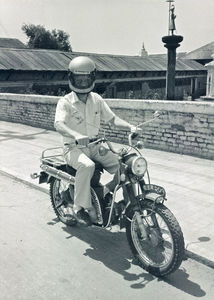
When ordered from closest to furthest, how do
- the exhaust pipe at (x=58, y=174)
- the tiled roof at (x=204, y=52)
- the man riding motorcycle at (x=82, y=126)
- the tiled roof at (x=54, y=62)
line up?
the man riding motorcycle at (x=82, y=126), the exhaust pipe at (x=58, y=174), the tiled roof at (x=54, y=62), the tiled roof at (x=204, y=52)

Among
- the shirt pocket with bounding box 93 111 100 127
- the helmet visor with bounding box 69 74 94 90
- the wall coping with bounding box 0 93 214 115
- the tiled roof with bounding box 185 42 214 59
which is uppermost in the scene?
the tiled roof with bounding box 185 42 214 59

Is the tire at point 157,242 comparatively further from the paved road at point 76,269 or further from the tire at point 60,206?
the tire at point 60,206

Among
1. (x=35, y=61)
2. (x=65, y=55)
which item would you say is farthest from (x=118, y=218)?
(x=65, y=55)

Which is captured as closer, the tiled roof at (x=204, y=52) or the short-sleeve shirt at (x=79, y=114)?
the short-sleeve shirt at (x=79, y=114)

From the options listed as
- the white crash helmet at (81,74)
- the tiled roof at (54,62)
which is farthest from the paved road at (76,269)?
the tiled roof at (54,62)

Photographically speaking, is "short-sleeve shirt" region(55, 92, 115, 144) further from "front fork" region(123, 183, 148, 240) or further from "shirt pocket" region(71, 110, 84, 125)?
"front fork" region(123, 183, 148, 240)

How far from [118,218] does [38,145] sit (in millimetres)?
6698

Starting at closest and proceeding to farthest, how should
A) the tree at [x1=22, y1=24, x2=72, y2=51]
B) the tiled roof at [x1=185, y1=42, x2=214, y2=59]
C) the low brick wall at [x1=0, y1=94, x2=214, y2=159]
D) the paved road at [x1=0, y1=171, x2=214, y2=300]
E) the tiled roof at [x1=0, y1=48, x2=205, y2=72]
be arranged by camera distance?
the paved road at [x1=0, y1=171, x2=214, y2=300] → the low brick wall at [x1=0, y1=94, x2=214, y2=159] → the tiled roof at [x1=0, y1=48, x2=205, y2=72] → the tiled roof at [x1=185, y1=42, x2=214, y2=59] → the tree at [x1=22, y1=24, x2=72, y2=51]

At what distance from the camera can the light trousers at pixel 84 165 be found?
3910mm

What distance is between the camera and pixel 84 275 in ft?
12.0

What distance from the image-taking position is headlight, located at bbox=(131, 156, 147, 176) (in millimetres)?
3535

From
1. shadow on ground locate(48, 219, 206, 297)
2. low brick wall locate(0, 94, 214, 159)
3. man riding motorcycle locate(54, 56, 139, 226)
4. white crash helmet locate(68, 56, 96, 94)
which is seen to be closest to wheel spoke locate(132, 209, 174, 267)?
shadow on ground locate(48, 219, 206, 297)

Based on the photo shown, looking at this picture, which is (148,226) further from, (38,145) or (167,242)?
(38,145)

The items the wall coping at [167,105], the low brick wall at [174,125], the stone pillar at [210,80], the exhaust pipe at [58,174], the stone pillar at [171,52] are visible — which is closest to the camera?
the exhaust pipe at [58,174]
